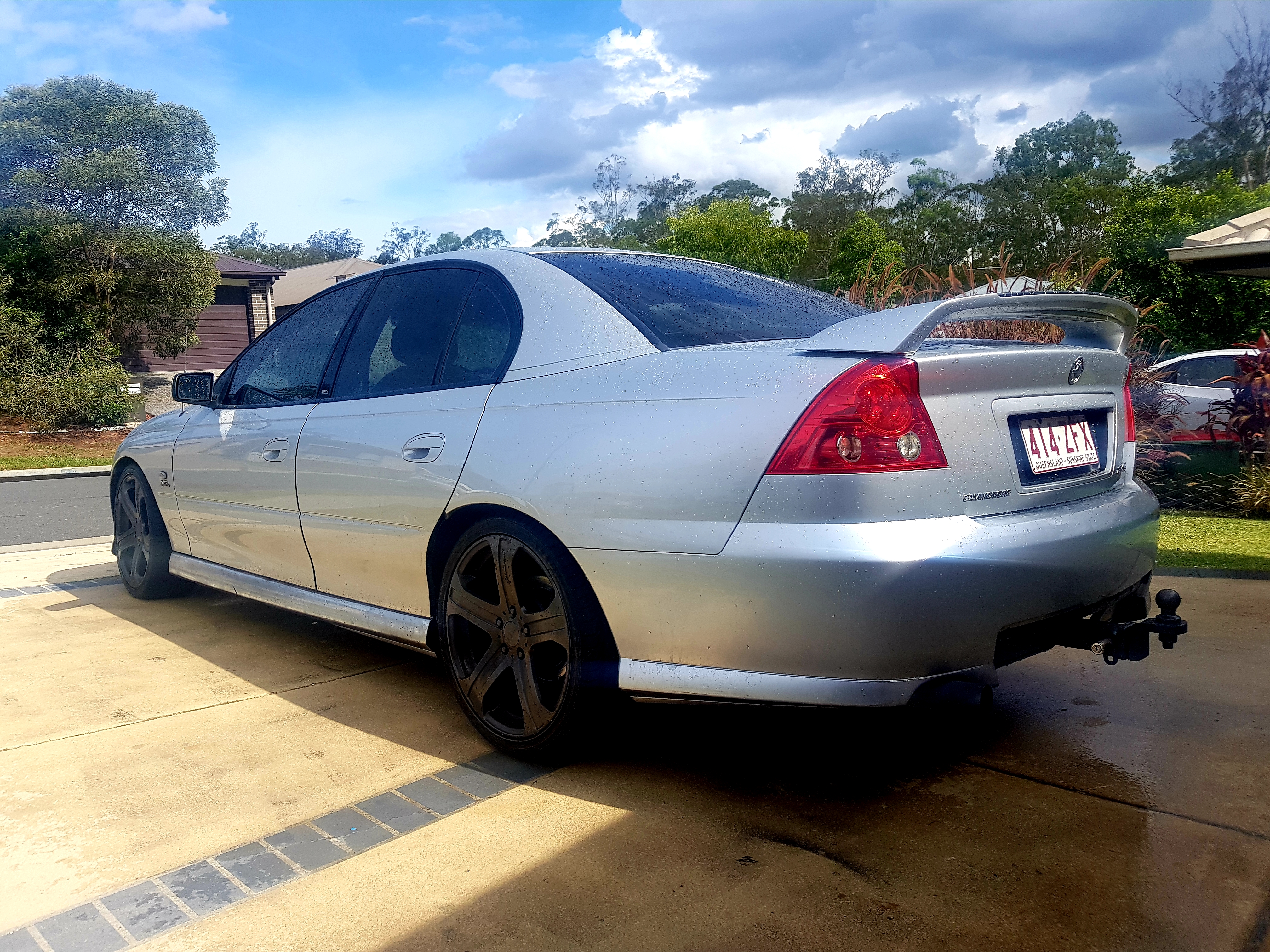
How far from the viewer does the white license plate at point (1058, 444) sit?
8.41 ft

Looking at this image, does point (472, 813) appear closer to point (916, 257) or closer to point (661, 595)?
point (661, 595)

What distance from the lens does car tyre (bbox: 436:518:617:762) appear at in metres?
2.72

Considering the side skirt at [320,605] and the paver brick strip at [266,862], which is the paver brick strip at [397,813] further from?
the side skirt at [320,605]

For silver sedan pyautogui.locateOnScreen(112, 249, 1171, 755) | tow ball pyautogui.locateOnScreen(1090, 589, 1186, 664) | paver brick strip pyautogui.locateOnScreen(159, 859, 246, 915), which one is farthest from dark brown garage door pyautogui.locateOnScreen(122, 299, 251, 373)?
tow ball pyautogui.locateOnScreen(1090, 589, 1186, 664)

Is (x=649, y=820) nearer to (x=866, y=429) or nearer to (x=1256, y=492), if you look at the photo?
(x=866, y=429)

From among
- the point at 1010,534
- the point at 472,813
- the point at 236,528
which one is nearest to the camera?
the point at 1010,534

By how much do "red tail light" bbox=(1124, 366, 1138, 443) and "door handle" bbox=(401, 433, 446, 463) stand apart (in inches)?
82.7

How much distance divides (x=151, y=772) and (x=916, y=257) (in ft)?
165

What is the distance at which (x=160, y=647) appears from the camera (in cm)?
439

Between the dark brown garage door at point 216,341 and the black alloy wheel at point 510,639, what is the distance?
29.9 meters

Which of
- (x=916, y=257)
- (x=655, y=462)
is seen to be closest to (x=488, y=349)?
(x=655, y=462)

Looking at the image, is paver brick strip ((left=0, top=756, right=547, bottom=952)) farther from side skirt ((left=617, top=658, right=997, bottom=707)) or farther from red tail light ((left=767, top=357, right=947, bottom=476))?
red tail light ((left=767, top=357, right=947, bottom=476))

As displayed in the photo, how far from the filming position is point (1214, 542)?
6355 mm

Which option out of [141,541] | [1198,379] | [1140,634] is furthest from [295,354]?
[1198,379]
